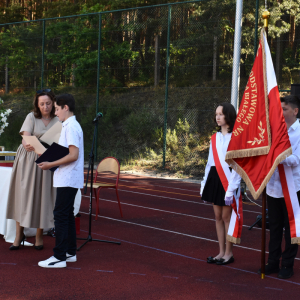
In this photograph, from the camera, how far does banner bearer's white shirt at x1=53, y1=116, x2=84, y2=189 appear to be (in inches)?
164

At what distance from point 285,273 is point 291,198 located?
2.48 feet

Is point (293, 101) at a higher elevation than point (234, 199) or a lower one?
higher

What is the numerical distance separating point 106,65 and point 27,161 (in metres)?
11.6

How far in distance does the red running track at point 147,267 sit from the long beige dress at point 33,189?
41 cm

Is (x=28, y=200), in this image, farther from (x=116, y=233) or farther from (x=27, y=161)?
(x=116, y=233)

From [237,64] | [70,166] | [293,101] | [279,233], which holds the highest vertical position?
[237,64]

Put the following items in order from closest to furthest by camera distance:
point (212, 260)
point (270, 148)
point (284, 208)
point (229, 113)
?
1. point (270, 148)
2. point (284, 208)
3. point (229, 113)
4. point (212, 260)

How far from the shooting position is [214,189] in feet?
14.7

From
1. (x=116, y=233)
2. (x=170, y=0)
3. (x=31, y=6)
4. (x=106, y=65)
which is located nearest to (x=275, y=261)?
(x=116, y=233)

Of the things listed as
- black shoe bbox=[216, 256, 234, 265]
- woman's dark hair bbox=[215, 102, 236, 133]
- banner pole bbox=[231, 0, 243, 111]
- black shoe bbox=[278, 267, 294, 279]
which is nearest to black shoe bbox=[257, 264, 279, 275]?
black shoe bbox=[278, 267, 294, 279]

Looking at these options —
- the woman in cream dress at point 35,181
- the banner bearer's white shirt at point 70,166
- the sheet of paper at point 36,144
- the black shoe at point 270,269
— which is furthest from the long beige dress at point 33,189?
the black shoe at point 270,269

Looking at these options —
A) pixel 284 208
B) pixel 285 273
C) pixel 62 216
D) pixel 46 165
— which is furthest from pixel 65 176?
pixel 285 273

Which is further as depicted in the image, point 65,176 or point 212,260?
point 212,260

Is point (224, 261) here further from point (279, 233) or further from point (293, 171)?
point (293, 171)
